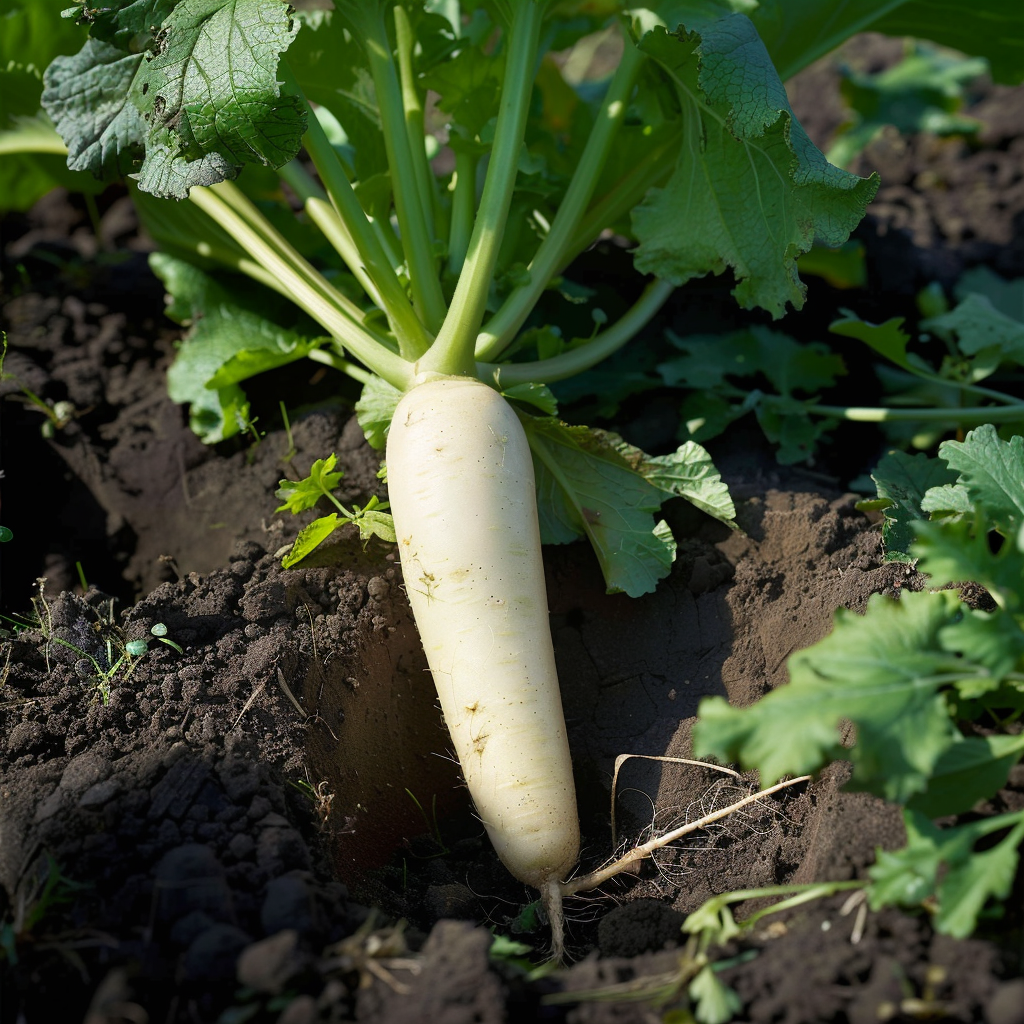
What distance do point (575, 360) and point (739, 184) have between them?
1.99ft


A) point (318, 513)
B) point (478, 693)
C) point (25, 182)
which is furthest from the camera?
point (25, 182)

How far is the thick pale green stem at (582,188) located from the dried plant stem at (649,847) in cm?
124

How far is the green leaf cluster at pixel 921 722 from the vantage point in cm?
130

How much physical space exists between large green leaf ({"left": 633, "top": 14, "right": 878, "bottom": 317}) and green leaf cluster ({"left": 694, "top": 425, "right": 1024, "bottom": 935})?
2.95 feet

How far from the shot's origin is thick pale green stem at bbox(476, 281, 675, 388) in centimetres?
232

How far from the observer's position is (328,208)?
2488 millimetres

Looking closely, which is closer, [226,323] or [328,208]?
[328,208]

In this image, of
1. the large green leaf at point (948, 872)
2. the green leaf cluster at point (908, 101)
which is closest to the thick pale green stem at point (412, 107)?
the large green leaf at point (948, 872)

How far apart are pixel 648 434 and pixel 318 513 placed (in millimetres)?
1045

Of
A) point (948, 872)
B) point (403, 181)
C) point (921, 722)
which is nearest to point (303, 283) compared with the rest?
point (403, 181)

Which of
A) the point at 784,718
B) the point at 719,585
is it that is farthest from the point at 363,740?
the point at 784,718

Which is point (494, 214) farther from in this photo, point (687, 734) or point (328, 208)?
point (687, 734)

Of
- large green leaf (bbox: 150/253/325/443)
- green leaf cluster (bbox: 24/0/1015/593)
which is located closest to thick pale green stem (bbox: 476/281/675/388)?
green leaf cluster (bbox: 24/0/1015/593)

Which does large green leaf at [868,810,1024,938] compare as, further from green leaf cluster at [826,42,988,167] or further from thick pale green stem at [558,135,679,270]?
green leaf cluster at [826,42,988,167]
